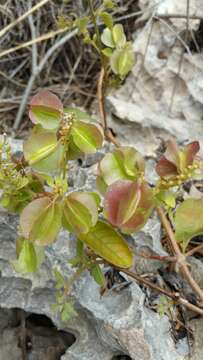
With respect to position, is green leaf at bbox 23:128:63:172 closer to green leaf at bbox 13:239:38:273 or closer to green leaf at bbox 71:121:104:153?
green leaf at bbox 71:121:104:153

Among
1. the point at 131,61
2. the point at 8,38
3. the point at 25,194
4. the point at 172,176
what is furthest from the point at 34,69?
the point at 172,176

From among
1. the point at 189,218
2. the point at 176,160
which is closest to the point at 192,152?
the point at 176,160

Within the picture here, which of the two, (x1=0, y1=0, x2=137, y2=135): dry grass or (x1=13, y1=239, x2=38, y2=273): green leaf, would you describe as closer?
(x1=13, y1=239, x2=38, y2=273): green leaf

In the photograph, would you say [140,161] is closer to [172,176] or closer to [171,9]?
[172,176]

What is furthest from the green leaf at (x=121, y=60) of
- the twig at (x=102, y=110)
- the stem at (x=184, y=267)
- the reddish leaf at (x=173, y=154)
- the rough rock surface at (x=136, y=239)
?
the stem at (x=184, y=267)

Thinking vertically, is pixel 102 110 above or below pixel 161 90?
above

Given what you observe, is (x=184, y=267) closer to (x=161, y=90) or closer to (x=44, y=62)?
(x=161, y=90)

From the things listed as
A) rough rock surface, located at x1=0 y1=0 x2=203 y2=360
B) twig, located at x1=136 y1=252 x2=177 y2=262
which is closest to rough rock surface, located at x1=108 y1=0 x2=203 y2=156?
rough rock surface, located at x1=0 y1=0 x2=203 y2=360
